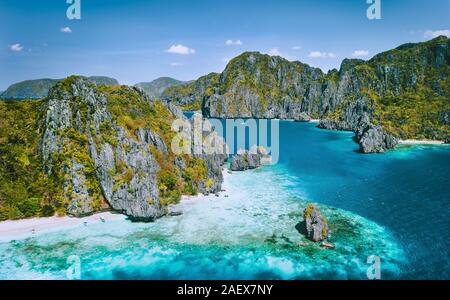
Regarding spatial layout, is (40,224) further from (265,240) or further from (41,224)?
(265,240)

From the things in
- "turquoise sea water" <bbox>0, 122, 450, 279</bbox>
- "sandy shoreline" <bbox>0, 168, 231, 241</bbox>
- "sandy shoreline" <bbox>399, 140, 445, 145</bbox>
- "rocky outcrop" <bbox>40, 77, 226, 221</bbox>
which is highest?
"rocky outcrop" <bbox>40, 77, 226, 221</bbox>

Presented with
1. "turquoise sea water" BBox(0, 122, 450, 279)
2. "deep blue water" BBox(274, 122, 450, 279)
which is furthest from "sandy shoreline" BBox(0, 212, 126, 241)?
"deep blue water" BBox(274, 122, 450, 279)

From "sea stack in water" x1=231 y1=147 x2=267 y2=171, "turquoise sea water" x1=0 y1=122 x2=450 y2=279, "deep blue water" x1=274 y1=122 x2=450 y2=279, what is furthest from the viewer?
"sea stack in water" x1=231 y1=147 x2=267 y2=171

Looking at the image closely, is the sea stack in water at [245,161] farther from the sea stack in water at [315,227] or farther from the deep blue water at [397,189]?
the sea stack in water at [315,227]

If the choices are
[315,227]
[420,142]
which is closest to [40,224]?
[315,227]

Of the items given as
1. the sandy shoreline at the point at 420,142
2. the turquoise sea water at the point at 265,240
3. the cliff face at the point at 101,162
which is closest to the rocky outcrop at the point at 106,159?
the cliff face at the point at 101,162

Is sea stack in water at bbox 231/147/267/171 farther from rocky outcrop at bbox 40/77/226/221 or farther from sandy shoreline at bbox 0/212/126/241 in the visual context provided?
sandy shoreline at bbox 0/212/126/241
